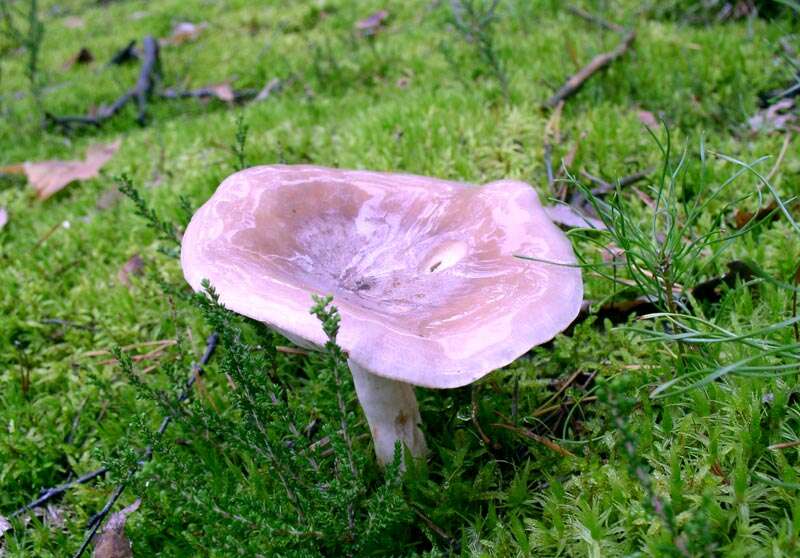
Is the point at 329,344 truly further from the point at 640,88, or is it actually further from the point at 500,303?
the point at 640,88

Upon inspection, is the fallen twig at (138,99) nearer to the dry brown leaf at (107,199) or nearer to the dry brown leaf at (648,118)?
the dry brown leaf at (107,199)

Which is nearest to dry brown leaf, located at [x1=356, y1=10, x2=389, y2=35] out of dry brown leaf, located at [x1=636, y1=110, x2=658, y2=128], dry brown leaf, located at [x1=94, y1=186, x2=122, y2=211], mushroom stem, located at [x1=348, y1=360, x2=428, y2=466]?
dry brown leaf, located at [x1=94, y1=186, x2=122, y2=211]

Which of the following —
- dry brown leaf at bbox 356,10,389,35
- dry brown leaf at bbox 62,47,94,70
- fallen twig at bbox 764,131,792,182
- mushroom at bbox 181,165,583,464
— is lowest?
dry brown leaf at bbox 62,47,94,70

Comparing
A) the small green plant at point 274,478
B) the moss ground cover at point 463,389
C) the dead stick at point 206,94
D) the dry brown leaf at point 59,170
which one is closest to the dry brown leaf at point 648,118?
the moss ground cover at point 463,389

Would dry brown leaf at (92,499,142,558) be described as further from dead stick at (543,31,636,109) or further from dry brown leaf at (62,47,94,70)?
dry brown leaf at (62,47,94,70)

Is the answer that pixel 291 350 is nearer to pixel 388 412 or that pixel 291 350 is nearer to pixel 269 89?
pixel 388 412

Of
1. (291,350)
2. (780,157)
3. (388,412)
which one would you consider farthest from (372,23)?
(388,412)
